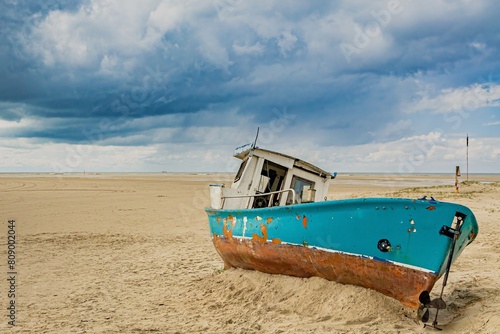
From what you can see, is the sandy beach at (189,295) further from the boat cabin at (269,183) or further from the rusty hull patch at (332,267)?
the boat cabin at (269,183)

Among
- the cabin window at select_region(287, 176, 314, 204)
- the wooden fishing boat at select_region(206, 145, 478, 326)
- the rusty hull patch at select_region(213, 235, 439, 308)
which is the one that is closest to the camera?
the wooden fishing boat at select_region(206, 145, 478, 326)

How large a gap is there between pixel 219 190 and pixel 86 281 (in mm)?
2852

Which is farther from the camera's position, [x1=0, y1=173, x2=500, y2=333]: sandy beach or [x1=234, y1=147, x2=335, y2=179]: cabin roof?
[x1=234, y1=147, x2=335, y2=179]: cabin roof

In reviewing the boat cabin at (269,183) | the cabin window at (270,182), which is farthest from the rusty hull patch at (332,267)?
the cabin window at (270,182)

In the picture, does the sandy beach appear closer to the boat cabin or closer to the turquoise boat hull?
the turquoise boat hull

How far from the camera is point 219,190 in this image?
8086 mm

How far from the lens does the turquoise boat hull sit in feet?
16.9

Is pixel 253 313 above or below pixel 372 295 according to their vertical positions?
below

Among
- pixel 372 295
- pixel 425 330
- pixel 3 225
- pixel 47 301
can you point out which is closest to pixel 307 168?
pixel 372 295

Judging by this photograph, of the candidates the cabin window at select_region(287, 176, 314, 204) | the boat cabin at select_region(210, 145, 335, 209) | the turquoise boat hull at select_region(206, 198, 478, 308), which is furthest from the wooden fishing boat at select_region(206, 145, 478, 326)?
the cabin window at select_region(287, 176, 314, 204)

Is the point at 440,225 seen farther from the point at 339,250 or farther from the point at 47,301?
the point at 47,301

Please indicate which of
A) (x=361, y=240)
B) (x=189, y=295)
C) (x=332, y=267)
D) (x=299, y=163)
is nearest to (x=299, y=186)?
(x=299, y=163)

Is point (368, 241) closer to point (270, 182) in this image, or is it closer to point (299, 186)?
point (299, 186)

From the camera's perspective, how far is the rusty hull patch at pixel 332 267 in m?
5.41
